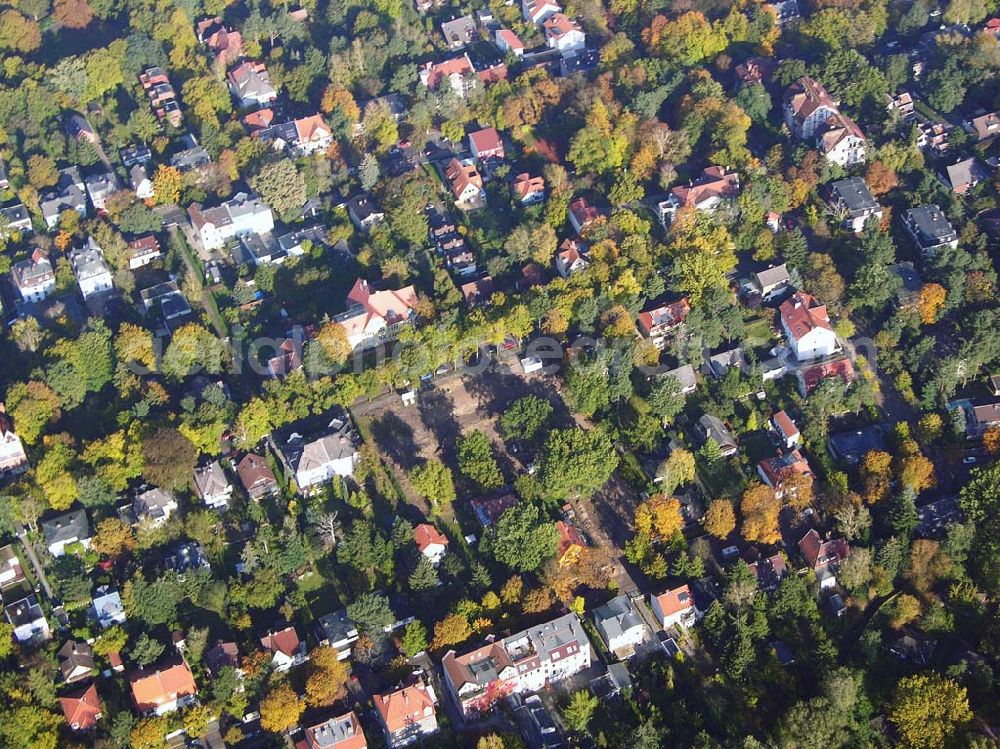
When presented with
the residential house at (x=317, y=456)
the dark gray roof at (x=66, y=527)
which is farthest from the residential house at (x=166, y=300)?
the dark gray roof at (x=66, y=527)

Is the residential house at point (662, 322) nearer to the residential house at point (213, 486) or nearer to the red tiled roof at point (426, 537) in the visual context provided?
the red tiled roof at point (426, 537)

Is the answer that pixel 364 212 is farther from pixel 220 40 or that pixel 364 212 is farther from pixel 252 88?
→ pixel 220 40

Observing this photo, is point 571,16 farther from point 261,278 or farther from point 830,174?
point 261,278

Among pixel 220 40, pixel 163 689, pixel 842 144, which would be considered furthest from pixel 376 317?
pixel 842 144

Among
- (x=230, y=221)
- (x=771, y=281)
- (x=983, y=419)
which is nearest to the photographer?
(x=983, y=419)

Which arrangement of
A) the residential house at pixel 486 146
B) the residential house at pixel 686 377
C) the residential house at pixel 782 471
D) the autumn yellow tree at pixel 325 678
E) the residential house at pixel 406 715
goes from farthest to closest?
the residential house at pixel 486 146
the residential house at pixel 686 377
the residential house at pixel 782 471
the autumn yellow tree at pixel 325 678
the residential house at pixel 406 715
